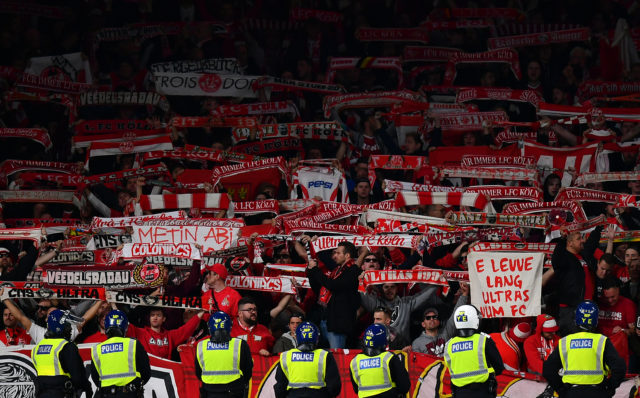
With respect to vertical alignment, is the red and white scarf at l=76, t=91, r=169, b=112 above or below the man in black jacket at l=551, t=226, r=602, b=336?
above

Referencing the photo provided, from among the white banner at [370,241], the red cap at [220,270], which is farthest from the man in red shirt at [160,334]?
the white banner at [370,241]

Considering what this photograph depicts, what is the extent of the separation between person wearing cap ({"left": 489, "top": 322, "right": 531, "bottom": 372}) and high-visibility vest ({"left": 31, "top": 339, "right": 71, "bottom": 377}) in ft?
16.5

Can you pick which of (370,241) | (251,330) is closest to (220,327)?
(251,330)

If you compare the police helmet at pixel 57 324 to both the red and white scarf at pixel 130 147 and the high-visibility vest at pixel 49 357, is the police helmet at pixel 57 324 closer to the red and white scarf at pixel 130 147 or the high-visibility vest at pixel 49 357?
the high-visibility vest at pixel 49 357

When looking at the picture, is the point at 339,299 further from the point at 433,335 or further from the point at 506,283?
the point at 506,283

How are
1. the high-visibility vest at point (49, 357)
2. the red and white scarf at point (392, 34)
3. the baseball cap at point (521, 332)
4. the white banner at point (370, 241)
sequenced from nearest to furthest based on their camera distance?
the high-visibility vest at point (49, 357)
the baseball cap at point (521, 332)
the white banner at point (370, 241)
the red and white scarf at point (392, 34)

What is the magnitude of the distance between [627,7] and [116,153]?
11.6m

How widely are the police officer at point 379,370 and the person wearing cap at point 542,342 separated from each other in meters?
1.95

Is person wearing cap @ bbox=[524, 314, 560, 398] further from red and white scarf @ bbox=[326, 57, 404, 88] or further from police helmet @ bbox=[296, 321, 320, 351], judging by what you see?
red and white scarf @ bbox=[326, 57, 404, 88]

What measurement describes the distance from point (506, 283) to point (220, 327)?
375 cm

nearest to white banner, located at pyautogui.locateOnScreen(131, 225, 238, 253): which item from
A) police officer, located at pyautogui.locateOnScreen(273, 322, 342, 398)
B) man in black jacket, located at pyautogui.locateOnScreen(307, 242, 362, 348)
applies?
man in black jacket, located at pyautogui.locateOnScreen(307, 242, 362, 348)

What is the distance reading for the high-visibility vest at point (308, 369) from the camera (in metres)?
12.4

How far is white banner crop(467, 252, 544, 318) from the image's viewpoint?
14.1 meters

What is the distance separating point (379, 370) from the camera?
40.5 feet
